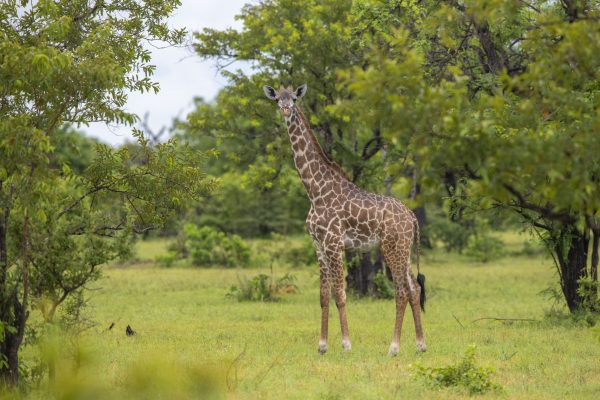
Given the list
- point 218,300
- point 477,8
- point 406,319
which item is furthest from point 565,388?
point 218,300

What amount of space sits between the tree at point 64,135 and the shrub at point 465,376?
13.9 feet

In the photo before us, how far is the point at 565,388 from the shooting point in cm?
1027

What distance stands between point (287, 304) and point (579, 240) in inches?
297

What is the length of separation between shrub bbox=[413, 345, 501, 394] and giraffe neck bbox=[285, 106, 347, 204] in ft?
12.9

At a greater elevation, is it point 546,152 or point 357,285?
point 546,152

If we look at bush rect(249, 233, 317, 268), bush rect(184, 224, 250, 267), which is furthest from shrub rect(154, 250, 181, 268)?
bush rect(249, 233, 317, 268)

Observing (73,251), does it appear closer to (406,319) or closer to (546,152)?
(406,319)

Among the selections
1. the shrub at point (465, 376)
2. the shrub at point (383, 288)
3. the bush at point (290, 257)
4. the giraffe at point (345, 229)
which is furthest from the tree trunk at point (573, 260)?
the bush at point (290, 257)

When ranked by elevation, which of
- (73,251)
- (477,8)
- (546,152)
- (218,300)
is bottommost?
(218,300)

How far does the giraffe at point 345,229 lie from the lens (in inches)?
503

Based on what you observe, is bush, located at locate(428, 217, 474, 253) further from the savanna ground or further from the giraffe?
the giraffe

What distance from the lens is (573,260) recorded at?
15.8m

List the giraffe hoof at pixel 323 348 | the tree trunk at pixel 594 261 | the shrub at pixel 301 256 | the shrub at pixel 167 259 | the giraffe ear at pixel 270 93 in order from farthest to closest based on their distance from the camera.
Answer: the shrub at pixel 167 259 < the shrub at pixel 301 256 < the tree trunk at pixel 594 261 < the giraffe ear at pixel 270 93 < the giraffe hoof at pixel 323 348

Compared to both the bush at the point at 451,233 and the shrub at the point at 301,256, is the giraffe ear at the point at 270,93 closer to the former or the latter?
the shrub at the point at 301,256
